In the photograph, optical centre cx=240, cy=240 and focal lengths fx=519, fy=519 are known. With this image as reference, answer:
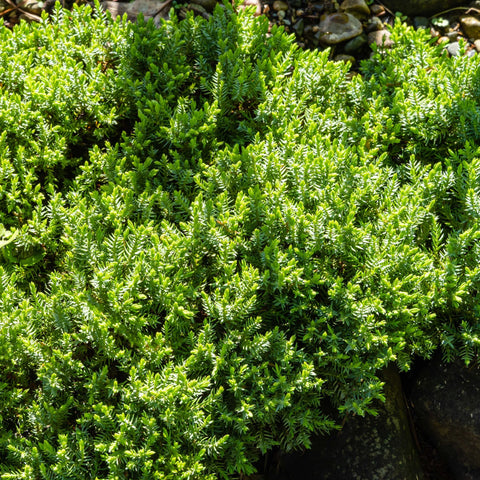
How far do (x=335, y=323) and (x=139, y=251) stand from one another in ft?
3.28

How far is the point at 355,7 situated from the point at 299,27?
0.48m

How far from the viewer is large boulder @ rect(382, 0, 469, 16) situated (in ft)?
13.8

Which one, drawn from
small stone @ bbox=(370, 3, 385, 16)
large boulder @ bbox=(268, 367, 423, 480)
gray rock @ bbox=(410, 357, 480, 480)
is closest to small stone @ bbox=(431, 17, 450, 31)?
small stone @ bbox=(370, 3, 385, 16)

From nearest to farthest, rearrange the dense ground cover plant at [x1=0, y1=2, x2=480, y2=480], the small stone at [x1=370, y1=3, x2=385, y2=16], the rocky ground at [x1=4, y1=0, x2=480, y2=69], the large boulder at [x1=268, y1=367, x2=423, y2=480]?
the dense ground cover plant at [x1=0, y1=2, x2=480, y2=480] → the large boulder at [x1=268, y1=367, x2=423, y2=480] → the rocky ground at [x1=4, y1=0, x2=480, y2=69] → the small stone at [x1=370, y1=3, x2=385, y2=16]

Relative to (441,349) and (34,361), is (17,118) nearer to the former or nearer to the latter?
(34,361)

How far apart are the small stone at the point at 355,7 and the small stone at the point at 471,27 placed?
2.58 ft

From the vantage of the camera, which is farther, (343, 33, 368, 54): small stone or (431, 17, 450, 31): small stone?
(431, 17, 450, 31): small stone

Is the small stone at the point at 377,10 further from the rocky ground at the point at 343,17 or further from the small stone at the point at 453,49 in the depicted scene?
the small stone at the point at 453,49

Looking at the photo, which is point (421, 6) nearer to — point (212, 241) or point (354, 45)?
point (354, 45)

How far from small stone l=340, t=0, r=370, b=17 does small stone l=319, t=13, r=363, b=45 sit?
0.05 m

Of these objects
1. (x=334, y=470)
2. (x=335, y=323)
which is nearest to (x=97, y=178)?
(x=335, y=323)

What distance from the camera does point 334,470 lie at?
8.68 ft

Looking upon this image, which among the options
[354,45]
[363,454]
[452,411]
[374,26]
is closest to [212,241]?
[363,454]

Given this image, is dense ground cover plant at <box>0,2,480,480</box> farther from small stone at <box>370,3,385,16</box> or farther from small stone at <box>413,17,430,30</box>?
small stone at <box>370,3,385,16</box>
